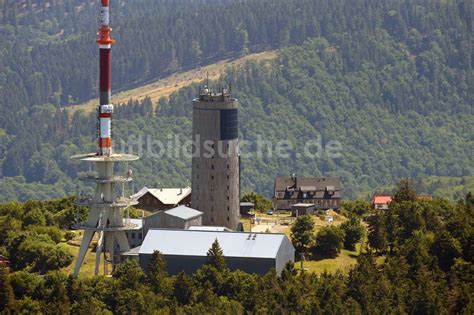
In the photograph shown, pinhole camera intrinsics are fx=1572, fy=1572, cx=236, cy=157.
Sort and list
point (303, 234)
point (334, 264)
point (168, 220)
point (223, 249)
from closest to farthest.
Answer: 1. point (223, 249)
2. point (334, 264)
3. point (303, 234)
4. point (168, 220)

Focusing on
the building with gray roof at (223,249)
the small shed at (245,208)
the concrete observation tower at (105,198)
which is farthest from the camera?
the small shed at (245,208)

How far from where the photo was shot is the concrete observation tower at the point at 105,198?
167m

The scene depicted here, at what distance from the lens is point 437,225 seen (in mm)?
174875

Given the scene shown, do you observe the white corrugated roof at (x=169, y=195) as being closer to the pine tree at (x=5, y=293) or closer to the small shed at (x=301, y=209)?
the small shed at (x=301, y=209)

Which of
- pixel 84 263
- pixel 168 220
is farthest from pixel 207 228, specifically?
pixel 84 263

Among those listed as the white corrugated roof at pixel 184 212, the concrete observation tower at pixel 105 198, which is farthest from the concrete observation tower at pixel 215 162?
the concrete observation tower at pixel 105 198

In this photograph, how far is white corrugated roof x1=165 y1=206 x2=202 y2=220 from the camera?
17025 centimetres

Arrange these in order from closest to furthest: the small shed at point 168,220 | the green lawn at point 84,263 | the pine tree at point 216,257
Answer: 1. the pine tree at point 216,257
2. the green lawn at point 84,263
3. the small shed at point 168,220

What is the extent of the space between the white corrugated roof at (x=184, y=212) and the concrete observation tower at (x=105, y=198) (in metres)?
4.84

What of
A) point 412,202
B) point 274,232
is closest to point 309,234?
point 274,232

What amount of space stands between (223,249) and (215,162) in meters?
16.6

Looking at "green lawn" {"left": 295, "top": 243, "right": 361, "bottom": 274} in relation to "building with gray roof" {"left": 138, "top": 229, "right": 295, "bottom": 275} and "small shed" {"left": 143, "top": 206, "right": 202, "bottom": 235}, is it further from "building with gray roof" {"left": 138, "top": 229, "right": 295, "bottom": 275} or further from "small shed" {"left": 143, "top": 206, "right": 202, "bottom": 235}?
"small shed" {"left": 143, "top": 206, "right": 202, "bottom": 235}

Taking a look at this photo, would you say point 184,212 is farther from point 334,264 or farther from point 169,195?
point 169,195

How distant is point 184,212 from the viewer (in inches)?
6777
